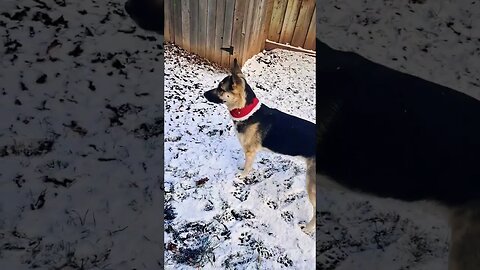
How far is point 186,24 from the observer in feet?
6.29

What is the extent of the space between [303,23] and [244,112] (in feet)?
1.17

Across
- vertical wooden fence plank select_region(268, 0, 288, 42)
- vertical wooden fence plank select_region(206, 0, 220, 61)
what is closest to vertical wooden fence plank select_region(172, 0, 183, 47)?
vertical wooden fence plank select_region(206, 0, 220, 61)

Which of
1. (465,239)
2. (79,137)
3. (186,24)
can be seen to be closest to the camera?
(79,137)

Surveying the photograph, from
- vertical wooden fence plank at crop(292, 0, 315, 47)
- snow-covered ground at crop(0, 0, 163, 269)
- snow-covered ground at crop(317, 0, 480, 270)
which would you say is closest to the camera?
snow-covered ground at crop(0, 0, 163, 269)

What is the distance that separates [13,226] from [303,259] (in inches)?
34.3

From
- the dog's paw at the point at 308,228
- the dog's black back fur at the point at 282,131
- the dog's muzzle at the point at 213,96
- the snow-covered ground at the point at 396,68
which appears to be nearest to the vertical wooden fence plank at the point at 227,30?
the dog's muzzle at the point at 213,96

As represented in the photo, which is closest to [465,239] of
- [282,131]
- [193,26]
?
[282,131]

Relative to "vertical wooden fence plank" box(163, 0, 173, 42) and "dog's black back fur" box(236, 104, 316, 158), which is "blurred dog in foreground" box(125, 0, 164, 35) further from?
"dog's black back fur" box(236, 104, 316, 158)

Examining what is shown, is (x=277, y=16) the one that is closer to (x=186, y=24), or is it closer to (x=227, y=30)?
(x=227, y=30)

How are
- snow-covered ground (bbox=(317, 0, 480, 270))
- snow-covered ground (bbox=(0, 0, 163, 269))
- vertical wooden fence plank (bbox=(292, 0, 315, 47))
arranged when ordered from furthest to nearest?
vertical wooden fence plank (bbox=(292, 0, 315, 47)) < snow-covered ground (bbox=(317, 0, 480, 270)) < snow-covered ground (bbox=(0, 0, 163, 269))

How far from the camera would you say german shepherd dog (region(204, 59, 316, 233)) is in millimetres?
1936

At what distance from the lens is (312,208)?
73.1 inches

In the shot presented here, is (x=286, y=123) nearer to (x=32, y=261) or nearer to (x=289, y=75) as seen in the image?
(x=289, y=75)

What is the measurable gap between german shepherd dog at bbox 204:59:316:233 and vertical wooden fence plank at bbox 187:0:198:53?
149 millimetres
